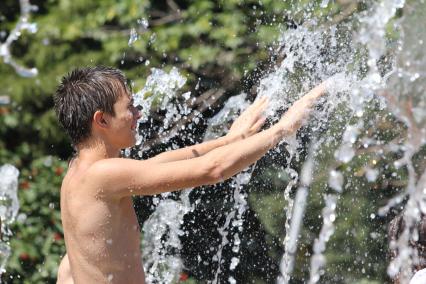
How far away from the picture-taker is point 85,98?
2.78 metres

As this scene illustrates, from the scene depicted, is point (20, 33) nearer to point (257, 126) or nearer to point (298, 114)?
point (257, 126)

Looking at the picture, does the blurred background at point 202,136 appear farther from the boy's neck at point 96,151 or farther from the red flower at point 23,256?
the boy's neck at point 96,151

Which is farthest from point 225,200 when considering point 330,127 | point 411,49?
point 411,49

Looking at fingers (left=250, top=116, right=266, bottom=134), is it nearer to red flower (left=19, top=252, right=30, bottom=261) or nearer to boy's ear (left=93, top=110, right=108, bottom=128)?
boy's ear (left=93, top=110, right=108, bottom=128)

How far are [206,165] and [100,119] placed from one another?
0.37 meters

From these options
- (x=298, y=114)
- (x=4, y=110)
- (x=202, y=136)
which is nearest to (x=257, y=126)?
(x=298, y=114)

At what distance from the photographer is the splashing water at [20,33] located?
5277 mm

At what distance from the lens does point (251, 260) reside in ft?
16.3

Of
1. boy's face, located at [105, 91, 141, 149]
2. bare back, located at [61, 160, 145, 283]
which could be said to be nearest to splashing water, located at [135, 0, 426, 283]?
boy's face, located at [105, 91, 141, 149]

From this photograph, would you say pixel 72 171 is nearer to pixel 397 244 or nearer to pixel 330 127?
pixel 397 244

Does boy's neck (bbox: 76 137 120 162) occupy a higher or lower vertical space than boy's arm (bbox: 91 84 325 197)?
higher

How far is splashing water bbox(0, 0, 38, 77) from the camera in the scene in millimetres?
5277

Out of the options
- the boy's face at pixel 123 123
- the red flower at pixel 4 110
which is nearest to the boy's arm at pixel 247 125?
the boy's face at pixel 123 123

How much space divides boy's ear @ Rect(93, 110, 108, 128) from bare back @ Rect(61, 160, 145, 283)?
0.41 feet
